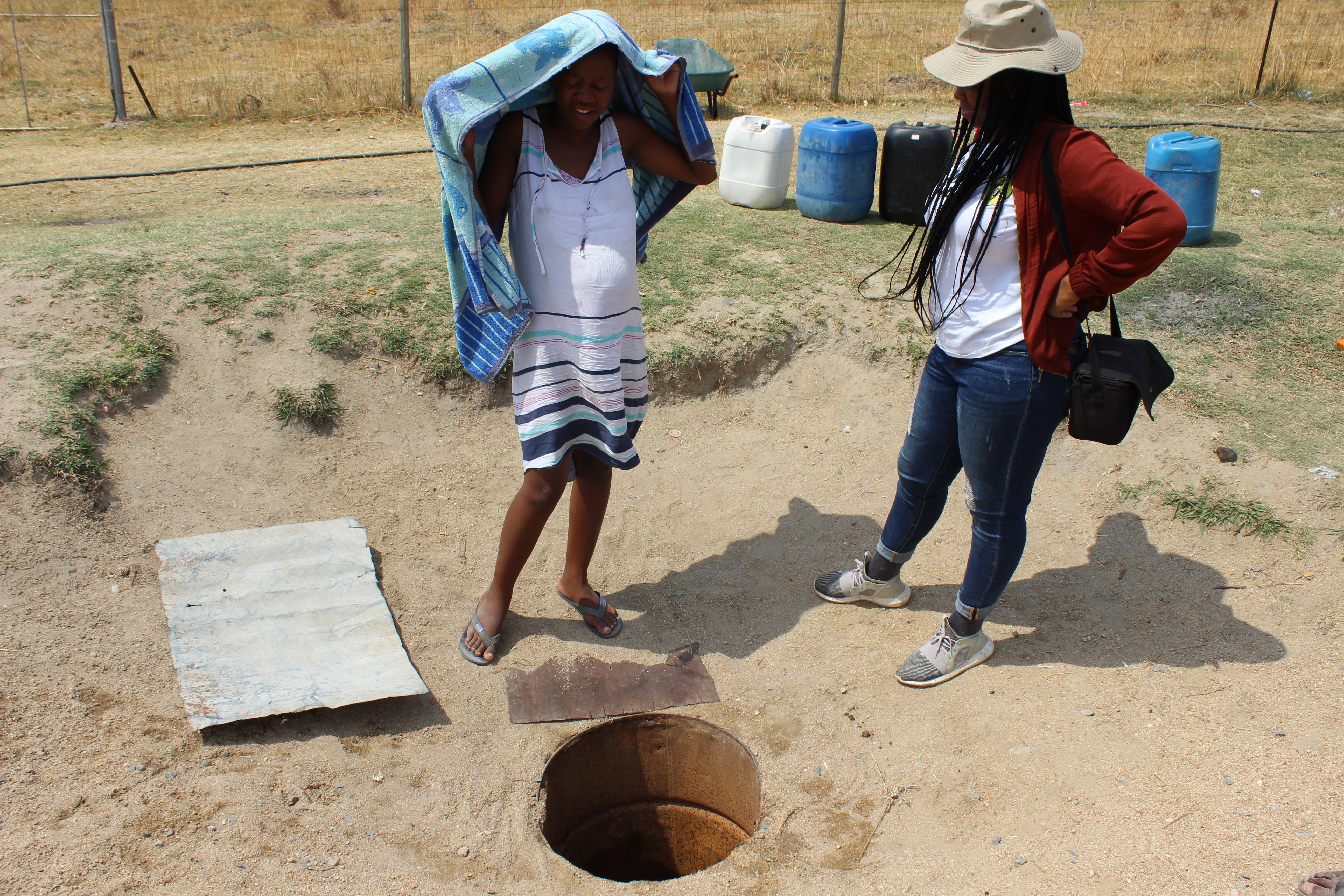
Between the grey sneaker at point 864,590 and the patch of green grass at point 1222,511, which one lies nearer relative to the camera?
the grey sneaker at point 864,590

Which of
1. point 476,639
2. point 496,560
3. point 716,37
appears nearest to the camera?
point 476,639

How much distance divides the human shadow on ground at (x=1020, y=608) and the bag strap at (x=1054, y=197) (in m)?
1.40

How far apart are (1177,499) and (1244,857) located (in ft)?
5.55

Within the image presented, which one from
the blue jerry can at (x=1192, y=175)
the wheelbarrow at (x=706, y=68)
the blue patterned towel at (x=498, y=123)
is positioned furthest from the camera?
the wheelbarrow at (x=706, y=68)

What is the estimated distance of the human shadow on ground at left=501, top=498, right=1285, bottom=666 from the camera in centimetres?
291

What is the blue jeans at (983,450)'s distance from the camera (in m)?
2.24

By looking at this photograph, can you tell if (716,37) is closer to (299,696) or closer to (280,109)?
(280,109)

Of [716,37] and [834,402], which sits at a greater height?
[716,37]

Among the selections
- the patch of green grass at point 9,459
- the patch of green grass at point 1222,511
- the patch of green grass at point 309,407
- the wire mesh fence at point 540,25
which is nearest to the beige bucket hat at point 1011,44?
the patch of green grass at point 1222,511

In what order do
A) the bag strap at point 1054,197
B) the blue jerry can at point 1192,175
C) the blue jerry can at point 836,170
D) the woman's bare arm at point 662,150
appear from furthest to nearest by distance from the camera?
1. the blue jerry can at point 836,170
2. the blue jerry can at point 1192,175
3. the woman's bare arm at point 662,150
4. the bag strap at point 1054,197

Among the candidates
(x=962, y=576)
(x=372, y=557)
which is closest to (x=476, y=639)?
(x=372, y=557)

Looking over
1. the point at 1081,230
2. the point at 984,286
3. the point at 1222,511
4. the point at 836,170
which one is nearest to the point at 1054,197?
the point at 1081,230

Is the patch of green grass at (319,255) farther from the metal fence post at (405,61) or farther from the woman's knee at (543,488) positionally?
the metal fence post at (405,61)

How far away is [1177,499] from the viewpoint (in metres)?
3.49
